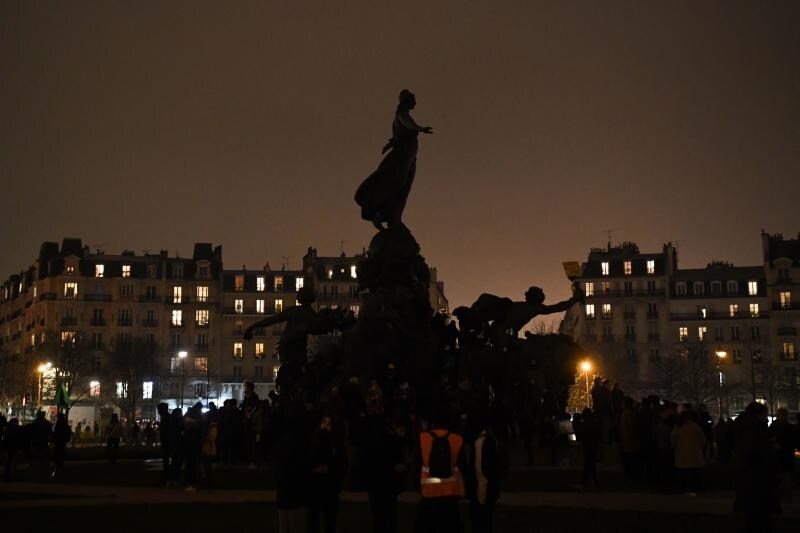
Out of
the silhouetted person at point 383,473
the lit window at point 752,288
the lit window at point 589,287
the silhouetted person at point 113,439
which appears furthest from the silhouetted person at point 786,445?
the lit window at point 752,288

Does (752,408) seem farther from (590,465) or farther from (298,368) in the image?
(298,368)

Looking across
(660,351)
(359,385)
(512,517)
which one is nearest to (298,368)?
(359,385)

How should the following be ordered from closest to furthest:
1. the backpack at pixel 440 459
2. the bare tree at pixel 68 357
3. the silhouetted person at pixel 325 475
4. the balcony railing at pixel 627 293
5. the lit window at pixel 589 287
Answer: the backpack at pixel 440 459, the silhouetted person at pixel 325 475, the bare tree at pixel 68 357, the balcony railing at pixel 627 293, the lit window at pixel 589 287

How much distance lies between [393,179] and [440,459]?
18723 millimetres

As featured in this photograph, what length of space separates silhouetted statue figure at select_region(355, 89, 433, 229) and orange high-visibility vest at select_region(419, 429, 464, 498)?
18196 millimetres

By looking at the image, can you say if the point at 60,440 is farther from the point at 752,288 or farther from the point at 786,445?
the point at 752,288

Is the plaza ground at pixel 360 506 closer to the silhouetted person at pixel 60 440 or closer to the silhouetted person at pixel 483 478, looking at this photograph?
the silhouetted person at pixel 483 478

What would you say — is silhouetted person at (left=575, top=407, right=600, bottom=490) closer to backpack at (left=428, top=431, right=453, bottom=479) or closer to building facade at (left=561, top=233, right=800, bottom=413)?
backpack at (left=428, top=431, right=453, bottom=479)

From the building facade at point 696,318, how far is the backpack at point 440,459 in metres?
95.2

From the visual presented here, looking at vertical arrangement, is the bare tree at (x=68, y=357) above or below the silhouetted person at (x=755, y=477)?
above

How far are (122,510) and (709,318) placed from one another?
10367cm

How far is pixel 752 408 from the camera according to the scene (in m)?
15.0

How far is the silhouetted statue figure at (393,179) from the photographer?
30516 millimetres

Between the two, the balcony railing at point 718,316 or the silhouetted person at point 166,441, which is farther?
the balcony railing at point 718,316
